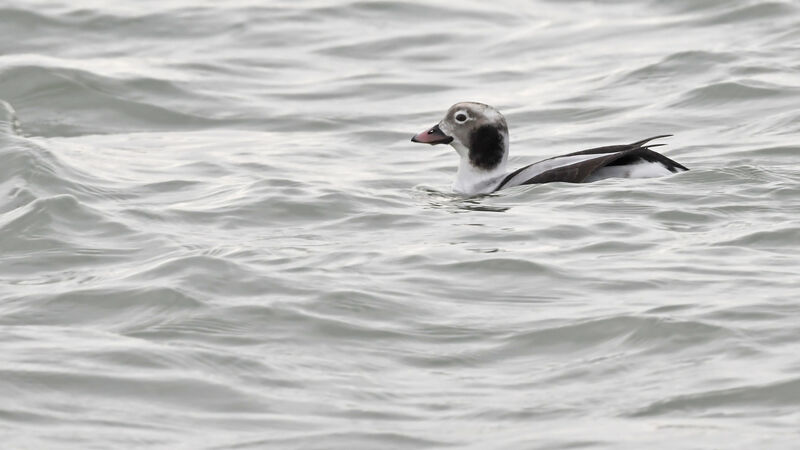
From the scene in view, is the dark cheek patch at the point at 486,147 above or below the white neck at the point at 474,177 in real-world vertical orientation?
above

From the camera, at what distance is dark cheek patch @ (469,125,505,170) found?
11.7 meters

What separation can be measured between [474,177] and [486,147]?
227 millimetres

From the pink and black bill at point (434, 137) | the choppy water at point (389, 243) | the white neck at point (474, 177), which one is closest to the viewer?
the choppy water at point (389, 243)

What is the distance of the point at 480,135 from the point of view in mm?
11766

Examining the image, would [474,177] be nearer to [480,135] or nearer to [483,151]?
[483,151]

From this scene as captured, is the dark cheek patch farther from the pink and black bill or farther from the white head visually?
the pink and black bill

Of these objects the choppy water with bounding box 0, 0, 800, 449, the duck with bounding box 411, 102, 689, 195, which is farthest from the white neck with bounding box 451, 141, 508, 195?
the choppy water with bounding box 0, 0, 800, 449

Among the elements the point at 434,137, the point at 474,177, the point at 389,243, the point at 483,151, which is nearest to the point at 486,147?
the point at 483,151

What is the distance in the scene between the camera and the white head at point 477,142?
38.5 feet

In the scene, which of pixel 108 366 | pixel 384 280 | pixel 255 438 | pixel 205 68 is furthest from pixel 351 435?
pixel 205 68

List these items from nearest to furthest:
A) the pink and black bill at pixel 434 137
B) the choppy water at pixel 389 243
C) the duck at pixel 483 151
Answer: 1. the choppy water at pixel 389 243
2. the duck at pixel 483 151
3. the pink and black bill at pixel 434 137

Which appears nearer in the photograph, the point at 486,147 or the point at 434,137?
the point at 486,147

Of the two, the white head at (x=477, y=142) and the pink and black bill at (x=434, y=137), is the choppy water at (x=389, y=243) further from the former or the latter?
the pink and black bill at (x=434, y=137)

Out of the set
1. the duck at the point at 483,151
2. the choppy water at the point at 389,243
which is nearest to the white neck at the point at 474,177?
the duck at the point at 483,151
